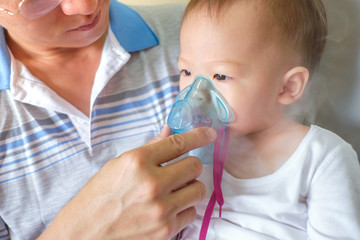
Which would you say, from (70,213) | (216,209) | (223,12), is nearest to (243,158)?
(216,209)

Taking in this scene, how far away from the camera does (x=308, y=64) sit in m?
1.18

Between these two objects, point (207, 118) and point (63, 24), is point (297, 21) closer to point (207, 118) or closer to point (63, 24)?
point (207, 118)

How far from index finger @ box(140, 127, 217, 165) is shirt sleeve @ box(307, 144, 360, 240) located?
1.33 ft

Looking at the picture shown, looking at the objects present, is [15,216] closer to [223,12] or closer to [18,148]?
[18,148]

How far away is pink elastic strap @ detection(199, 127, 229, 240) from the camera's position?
1.26 m

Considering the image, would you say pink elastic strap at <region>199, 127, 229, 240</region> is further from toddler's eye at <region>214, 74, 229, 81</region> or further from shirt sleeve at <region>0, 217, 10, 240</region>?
shirt sleeve at <region>0, 217, 10, 240</region>

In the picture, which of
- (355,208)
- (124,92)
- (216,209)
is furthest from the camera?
(124,92)

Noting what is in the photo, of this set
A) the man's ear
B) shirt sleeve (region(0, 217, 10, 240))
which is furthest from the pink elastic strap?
shirt sleeve (region(0, 217, 10, 240))

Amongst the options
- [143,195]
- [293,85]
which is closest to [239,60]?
[293,85]

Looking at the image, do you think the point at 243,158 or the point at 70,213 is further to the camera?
the point at 243,158

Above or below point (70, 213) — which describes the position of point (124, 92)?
above

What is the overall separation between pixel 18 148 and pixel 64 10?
532 millimetres

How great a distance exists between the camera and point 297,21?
3.70 ft

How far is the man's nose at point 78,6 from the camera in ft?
3.89
